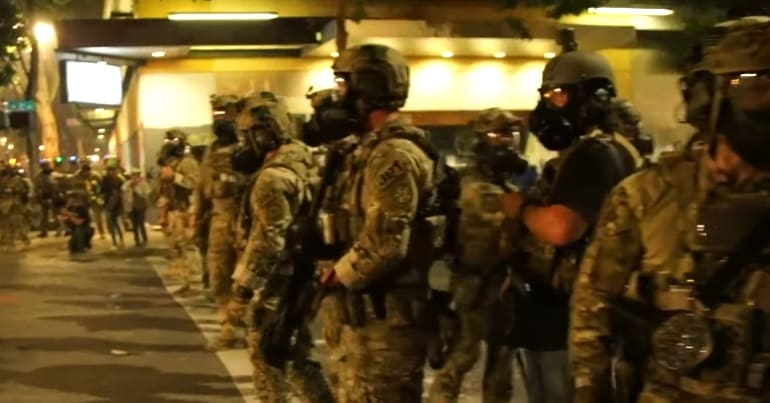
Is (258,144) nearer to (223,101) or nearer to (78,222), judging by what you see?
(223,101)

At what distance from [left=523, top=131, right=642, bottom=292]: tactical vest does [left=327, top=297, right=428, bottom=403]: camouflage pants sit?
54cm

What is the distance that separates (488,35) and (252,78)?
4538mm

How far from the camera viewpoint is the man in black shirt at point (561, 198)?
12.3ft

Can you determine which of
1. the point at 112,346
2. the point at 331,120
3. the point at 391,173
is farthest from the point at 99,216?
the point at 391,173

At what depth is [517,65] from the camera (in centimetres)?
1789

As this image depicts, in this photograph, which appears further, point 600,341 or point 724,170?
point 600,341

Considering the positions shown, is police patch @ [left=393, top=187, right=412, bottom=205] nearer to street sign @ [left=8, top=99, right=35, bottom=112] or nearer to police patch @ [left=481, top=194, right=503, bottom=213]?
police patch @ [left=481, top=194, right=503, bottom=213]

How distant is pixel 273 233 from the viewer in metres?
6.03

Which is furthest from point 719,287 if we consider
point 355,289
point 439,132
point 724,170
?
point 439,132

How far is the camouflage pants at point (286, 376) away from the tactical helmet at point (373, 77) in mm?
1280

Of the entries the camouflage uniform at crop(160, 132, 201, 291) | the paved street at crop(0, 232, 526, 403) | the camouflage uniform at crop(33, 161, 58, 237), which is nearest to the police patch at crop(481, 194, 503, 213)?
the paved street at crop(0, 232, 526, 403)

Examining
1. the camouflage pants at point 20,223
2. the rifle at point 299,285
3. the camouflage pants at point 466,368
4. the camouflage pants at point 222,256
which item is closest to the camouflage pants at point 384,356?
the rifle at point 299,285

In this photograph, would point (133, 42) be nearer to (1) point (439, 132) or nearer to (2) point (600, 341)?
(1) point (439, 132)

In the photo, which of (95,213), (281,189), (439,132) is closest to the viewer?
(281,189)
